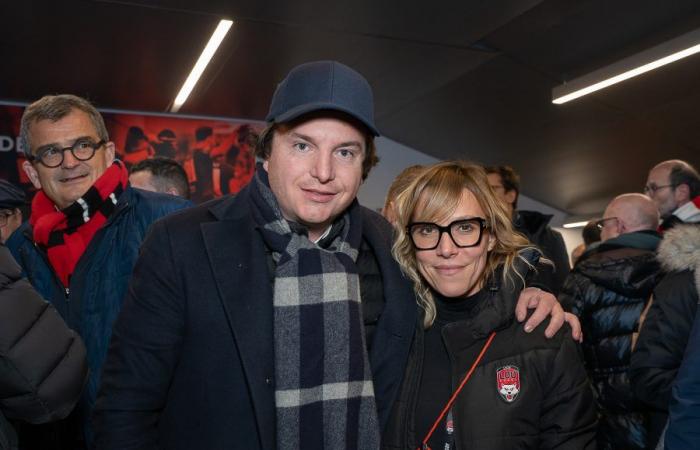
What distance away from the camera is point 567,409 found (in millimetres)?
1688

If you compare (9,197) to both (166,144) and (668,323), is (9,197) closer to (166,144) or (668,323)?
(668,323)

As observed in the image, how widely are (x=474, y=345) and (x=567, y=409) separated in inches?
10.9

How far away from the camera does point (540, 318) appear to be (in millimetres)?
1745

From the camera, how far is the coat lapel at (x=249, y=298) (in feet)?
4.96

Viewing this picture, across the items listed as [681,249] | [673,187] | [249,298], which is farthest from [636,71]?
[249,298]

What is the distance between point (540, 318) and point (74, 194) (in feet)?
5.34

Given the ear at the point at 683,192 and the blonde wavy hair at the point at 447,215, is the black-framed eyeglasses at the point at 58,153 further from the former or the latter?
the ear at the point at 683,192

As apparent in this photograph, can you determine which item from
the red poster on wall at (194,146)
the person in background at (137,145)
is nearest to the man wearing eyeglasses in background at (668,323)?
the red poster on wall at (194,146)

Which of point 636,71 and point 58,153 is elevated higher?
point 636,71

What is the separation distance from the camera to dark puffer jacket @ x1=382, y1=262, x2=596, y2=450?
1.67 m

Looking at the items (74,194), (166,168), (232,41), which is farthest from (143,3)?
(74,194)

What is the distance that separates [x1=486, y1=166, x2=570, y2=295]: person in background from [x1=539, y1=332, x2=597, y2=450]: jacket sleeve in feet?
8.06

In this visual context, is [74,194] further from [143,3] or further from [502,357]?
[143,3]

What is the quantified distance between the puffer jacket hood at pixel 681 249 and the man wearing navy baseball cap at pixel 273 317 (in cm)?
70
